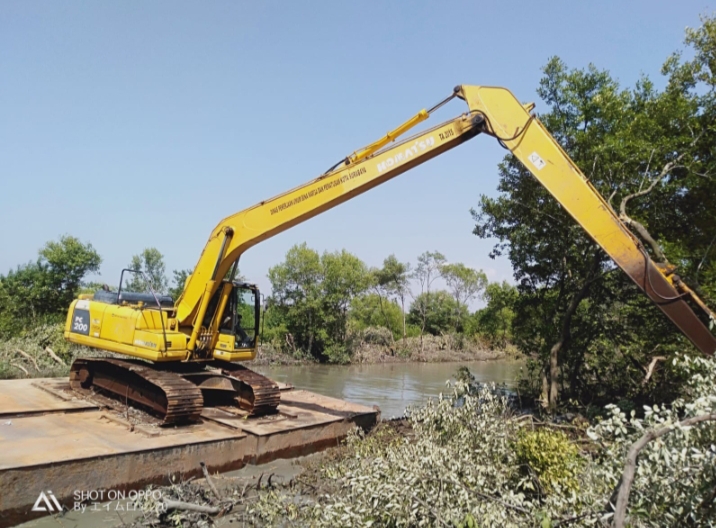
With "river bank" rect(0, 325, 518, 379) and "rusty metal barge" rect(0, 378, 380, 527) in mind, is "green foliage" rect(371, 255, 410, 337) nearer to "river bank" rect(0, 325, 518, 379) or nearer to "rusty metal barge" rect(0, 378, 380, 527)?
"river bank" rect(0, 325, 518, 379)

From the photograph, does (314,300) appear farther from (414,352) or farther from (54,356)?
(54,356)

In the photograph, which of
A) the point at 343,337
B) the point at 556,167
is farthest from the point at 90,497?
the point at 343,337

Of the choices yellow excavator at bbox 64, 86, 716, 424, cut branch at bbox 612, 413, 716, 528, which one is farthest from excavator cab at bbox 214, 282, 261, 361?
cut branch at bbox 612, 413, 716, 528

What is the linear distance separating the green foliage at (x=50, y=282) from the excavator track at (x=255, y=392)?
16.7 metres

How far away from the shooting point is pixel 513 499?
13.7 ft

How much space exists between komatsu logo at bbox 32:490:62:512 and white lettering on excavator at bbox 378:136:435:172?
602 cm

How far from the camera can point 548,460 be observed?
537 centimetres

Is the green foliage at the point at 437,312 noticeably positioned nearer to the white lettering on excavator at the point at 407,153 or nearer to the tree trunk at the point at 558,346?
the tree trunk at the point at 558,346

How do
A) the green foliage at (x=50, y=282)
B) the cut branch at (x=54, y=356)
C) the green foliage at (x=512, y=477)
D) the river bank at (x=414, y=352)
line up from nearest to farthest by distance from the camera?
1. the green foliage at (x=512, y=477)
2. the cut branch at (x=54, y=356)
3. the green foliage at (x=50, y=282)
4. the river bank at (x=414, y=352)

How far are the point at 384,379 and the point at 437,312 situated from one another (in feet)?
63.8

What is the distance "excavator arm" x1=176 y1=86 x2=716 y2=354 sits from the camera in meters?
6.55

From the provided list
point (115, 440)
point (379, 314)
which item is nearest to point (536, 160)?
point (115, 440)

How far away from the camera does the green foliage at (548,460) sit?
5.25 m

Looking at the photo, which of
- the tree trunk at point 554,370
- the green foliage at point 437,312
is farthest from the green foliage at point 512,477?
the green foliage at point 437,312
